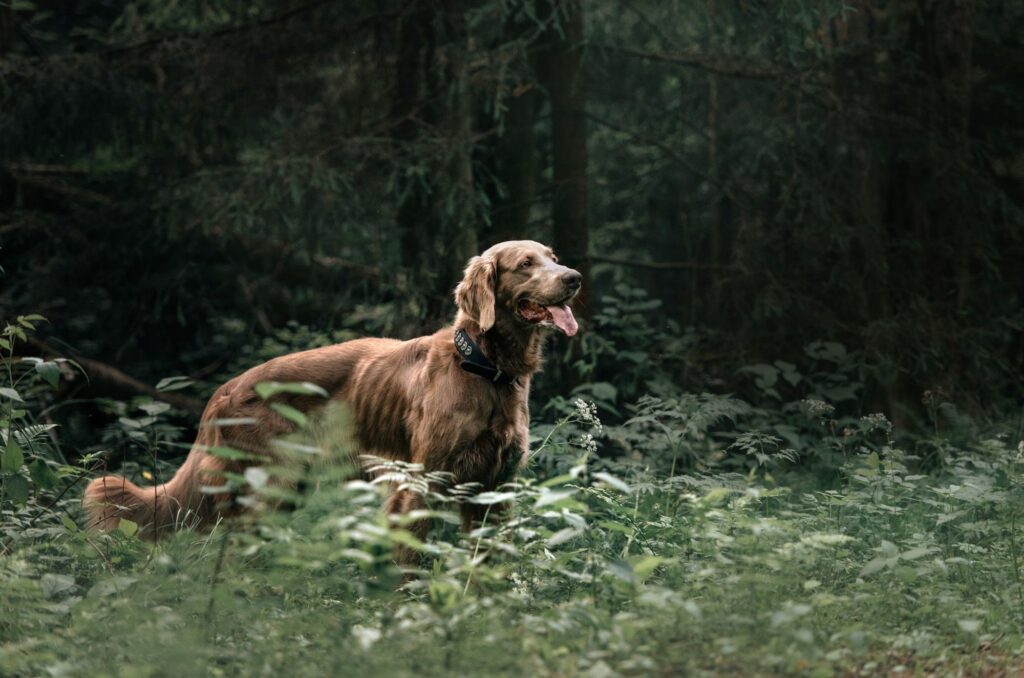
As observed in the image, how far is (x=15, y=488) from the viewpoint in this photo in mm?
4965

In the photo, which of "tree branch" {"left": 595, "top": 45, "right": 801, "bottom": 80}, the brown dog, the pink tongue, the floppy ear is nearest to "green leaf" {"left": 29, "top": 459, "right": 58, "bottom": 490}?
the brown dog

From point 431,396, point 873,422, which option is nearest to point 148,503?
point 431,396

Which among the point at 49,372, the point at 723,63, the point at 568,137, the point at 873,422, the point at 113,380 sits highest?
the point at 723,63

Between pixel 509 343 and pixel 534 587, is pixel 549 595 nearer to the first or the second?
pixel 534 587

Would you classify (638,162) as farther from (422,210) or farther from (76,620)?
(76,620)

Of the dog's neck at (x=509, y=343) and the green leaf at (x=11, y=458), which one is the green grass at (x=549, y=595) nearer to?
the green leaf at (x=11, y=458)

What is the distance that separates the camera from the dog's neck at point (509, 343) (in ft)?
18.0

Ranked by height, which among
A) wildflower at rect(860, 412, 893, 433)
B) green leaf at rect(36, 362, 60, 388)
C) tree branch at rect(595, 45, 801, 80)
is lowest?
wildflower at rect(860, 412, 893, 433)

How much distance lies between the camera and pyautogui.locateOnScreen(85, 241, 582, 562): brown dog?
5.29 m

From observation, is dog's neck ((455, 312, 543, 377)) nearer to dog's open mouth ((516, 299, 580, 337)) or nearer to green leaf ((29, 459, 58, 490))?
dog's open mouth ((516, 299, 580, 337))

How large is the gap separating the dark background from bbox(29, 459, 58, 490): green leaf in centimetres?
348

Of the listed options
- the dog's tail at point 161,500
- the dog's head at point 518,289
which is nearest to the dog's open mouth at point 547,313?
the dog's head at point 518,289

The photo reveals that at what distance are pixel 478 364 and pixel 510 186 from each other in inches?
159

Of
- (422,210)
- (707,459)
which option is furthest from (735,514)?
(422,210)
